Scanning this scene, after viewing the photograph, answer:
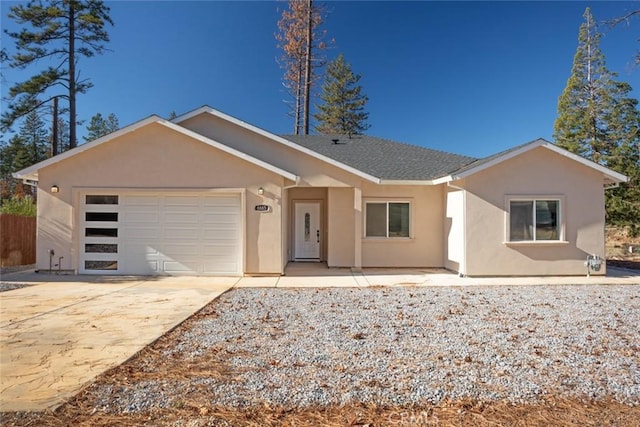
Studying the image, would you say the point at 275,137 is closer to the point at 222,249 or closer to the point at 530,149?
the point at 222,249

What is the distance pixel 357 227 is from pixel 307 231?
10.2 feet

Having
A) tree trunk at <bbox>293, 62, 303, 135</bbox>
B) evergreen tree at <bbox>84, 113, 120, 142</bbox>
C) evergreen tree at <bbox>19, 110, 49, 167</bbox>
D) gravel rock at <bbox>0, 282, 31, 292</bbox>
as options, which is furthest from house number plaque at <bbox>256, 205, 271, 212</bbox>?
evergreen tree at <bbox>84, 113, 120, 142</bbox>

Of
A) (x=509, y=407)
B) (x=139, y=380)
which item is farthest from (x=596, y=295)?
(x=139, y=380)

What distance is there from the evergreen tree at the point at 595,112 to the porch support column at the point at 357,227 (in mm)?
19314

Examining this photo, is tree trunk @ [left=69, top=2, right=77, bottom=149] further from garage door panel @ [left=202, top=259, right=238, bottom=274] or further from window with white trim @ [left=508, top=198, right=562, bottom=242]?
window with white trim @ [left=508, top=198, right=562, bottom=242]

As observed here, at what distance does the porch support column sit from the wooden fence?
11.7 metres

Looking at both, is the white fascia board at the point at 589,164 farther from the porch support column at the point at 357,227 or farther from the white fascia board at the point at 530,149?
the porch support column at the point at 357,227

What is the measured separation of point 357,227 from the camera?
11.9 meters

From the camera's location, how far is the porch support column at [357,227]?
38.8 ft

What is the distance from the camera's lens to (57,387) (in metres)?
3.65

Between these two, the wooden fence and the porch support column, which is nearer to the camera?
the porch support column

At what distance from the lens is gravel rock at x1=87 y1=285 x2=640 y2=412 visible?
3535 millimetres

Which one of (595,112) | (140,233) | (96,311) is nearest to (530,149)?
(96,311)

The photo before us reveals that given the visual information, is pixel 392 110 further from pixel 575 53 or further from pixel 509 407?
pixel 509 407
